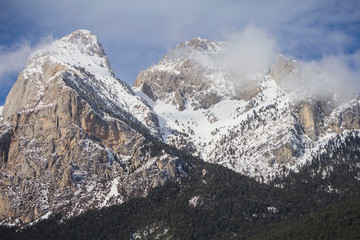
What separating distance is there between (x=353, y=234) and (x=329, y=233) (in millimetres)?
9341

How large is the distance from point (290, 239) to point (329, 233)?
47.1ft

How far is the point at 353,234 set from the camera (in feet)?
624

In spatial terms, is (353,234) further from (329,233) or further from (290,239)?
(290,239)

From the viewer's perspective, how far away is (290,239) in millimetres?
197750

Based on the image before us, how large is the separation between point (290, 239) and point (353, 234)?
22.5 metres

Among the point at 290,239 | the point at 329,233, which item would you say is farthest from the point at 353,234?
the point at 290,239

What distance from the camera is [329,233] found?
7736 inches
